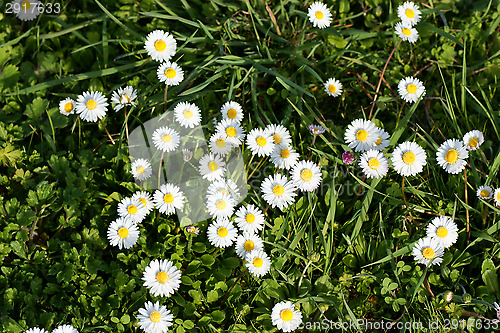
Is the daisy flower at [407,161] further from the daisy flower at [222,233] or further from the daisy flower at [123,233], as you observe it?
the daisy flower at [123,233]

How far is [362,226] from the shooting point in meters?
2.34

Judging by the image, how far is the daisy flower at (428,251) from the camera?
2.15m

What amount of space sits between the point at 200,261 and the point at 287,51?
1.43 meters

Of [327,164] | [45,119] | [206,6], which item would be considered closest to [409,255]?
[327,164]

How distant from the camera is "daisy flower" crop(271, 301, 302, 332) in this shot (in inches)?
80.3

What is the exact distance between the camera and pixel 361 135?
228 centimetres

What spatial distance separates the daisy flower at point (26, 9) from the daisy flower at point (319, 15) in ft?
6.05

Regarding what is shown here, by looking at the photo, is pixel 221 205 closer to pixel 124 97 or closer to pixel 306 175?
pixel 306 175

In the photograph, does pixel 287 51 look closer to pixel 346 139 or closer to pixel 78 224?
pixel 346 139

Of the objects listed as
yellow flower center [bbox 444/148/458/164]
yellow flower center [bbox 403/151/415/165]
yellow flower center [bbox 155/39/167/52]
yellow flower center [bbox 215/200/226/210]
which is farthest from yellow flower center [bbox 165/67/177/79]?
yellow flower center [bbox 444/148/458/164]

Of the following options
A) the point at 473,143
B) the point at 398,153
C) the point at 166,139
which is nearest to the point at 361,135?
the point at 398,153

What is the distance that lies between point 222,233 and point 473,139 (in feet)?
5.11

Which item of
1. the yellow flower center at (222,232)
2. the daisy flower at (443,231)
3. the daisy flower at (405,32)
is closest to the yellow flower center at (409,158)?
the daisy flower at (443,231)

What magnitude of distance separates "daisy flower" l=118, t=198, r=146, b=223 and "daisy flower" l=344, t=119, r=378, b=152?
1.21m
